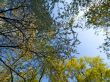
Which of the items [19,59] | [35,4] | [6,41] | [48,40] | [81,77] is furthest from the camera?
[81,77]

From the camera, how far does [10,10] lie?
17.0 metres

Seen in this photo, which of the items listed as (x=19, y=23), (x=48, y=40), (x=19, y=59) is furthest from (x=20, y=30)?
(x=19, y=59)

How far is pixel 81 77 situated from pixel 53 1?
121 feet

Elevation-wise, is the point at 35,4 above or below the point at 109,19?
above

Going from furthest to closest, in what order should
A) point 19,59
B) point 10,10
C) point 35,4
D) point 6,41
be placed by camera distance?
point 19,59
point 6,41
point 10,10
point 35,4

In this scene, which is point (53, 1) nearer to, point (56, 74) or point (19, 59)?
point (56, 74)

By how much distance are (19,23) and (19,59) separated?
5.86 meters

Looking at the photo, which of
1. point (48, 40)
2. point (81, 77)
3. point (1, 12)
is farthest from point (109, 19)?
point (81, 77)

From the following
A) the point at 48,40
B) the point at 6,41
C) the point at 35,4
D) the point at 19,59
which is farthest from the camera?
the point at 19,59

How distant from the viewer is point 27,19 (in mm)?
17797

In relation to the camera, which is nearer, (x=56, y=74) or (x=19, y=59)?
(x=56, y=74)

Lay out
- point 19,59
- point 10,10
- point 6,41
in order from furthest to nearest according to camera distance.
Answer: point 19,59, point 6,41, point 10,10

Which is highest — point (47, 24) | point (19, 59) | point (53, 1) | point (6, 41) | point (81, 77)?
point (53, 1)

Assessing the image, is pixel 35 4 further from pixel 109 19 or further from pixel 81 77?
pixel 81 77
